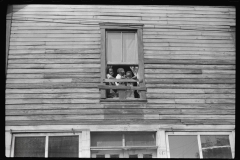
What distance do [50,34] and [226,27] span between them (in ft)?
17.4

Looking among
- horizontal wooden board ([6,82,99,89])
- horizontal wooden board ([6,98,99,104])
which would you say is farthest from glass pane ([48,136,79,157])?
horizontal wooden board ([6,82,99,89])

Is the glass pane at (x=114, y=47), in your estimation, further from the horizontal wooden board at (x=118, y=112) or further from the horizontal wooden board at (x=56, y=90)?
the horizontal wooden board at (x=118, y=112)

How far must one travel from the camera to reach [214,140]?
8.22 meters

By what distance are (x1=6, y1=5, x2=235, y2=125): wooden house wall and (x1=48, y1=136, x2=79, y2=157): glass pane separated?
0.43 meters

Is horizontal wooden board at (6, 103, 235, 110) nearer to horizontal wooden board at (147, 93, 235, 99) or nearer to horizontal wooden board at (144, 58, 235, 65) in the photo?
horizontal wooden board at (147, 93, 235, 99)

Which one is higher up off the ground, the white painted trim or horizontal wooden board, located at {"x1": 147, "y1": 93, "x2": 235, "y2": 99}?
horizontal wooden board, located at {"x1": 147, "y1": 93, "x2": 235, "y2": 99}

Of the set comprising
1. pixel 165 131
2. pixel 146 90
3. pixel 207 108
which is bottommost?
pixel 165 131

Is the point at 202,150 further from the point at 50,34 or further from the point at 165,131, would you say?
the point at 50,34

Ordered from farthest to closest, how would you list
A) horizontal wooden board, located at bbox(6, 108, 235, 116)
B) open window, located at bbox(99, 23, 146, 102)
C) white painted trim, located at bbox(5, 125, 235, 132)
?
open window, located at bbox(99, 23, 146, 102), horizontal wooden board, located at bbox(6, 108, 235, 116), white painted trim, located at bbox(5, 125, 235, 132)

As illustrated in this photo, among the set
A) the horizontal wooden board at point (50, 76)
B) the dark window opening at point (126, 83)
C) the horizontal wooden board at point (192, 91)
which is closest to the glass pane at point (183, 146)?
the horizontal wooden board at point (192, 91)

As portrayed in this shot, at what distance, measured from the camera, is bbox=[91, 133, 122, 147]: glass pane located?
26.5ft

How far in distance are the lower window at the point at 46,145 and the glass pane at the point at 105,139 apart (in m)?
0.44

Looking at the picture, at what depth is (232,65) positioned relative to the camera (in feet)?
30.1

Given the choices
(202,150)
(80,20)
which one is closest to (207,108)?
(202,150)
